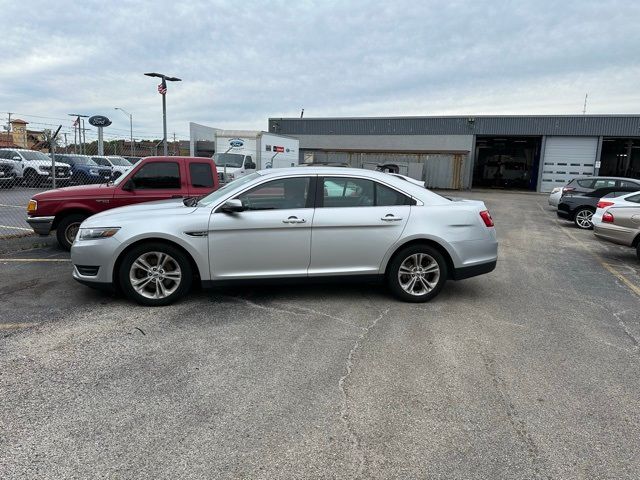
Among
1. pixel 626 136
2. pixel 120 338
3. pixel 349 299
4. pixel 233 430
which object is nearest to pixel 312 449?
pixel 233 430

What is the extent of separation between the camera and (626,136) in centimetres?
3123

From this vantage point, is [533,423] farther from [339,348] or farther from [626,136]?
[626,136]

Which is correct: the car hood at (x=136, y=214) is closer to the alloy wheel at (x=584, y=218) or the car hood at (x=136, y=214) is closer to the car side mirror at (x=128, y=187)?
the car side mirror at (x=128, y=187)

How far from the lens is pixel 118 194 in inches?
315

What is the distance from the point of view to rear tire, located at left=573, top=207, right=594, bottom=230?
1471 centimetres

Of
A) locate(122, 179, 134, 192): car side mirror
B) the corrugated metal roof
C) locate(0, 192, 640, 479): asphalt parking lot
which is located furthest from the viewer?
→ the corrugated metal roof

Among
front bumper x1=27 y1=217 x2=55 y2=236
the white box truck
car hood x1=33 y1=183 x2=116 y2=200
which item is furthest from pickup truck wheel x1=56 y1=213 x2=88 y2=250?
the white box truck

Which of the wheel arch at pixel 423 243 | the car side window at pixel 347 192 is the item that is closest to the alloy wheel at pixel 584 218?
the wheel arch at pixel 423 243

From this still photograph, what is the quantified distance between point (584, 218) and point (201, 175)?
40.2ft

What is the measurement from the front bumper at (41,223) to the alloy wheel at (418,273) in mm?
6078

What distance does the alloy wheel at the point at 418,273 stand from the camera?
566 cm

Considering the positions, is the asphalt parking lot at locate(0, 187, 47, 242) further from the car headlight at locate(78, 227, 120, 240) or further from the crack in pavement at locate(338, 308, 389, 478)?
the crack in pavement at locate(338, 308, 389, 478)

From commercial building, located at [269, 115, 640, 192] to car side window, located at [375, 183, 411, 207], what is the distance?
2385 centimetres

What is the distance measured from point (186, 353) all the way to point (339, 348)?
4.46ft
